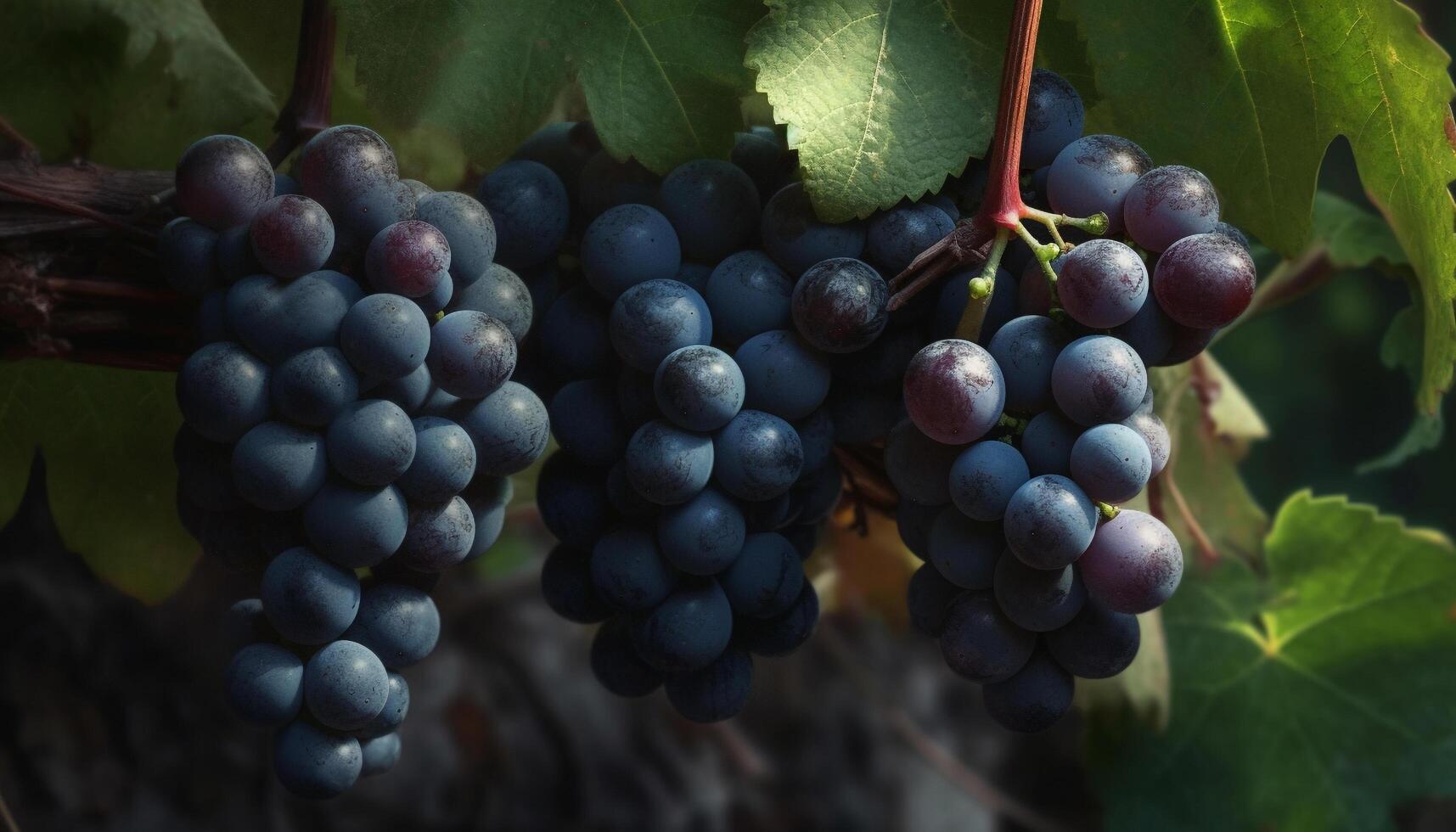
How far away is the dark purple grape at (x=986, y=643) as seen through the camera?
18.0 inches

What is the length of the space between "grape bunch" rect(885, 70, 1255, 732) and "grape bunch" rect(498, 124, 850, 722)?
54mm

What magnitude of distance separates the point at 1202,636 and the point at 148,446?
749 millimetres

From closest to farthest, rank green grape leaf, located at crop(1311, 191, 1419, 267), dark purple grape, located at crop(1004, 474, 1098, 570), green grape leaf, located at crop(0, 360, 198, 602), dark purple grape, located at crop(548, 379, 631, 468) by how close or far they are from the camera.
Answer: dark purple grape, located at crop(1004, 474, 1098, 570), dark purple grape, located at crop(548, 379, 631, 468), green grape leaf, located at crop(0, 360, 198, 602), green grape leaf, located at crop(1311, 191, 1419, 267)

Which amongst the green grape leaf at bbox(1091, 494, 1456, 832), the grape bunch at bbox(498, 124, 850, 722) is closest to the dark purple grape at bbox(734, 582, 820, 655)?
the grape bunch at bbox(498, 124, 850, 722)

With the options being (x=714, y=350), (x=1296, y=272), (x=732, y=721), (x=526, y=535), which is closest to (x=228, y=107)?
(x=714, y=350)

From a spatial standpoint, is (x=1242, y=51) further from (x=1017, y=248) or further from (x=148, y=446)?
(x=148, y=446)

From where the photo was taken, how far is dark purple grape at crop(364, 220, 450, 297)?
448 millimetres

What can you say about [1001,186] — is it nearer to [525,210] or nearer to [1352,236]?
[525,210]

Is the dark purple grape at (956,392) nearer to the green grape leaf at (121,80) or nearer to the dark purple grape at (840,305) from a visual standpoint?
the dark purple grape at (840,305)

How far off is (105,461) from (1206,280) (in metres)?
0.56

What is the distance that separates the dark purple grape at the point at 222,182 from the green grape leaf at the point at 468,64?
3.3 inches

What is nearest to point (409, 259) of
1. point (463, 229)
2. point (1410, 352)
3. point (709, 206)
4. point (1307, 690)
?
point (463, 229)

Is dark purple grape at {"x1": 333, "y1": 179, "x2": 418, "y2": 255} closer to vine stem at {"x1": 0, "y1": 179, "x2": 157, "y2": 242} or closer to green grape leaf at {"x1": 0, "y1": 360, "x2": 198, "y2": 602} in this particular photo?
vine stem at {"x1": 0, "y1": 179, "x2": 157, "y2": 242}

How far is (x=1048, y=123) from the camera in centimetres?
50
